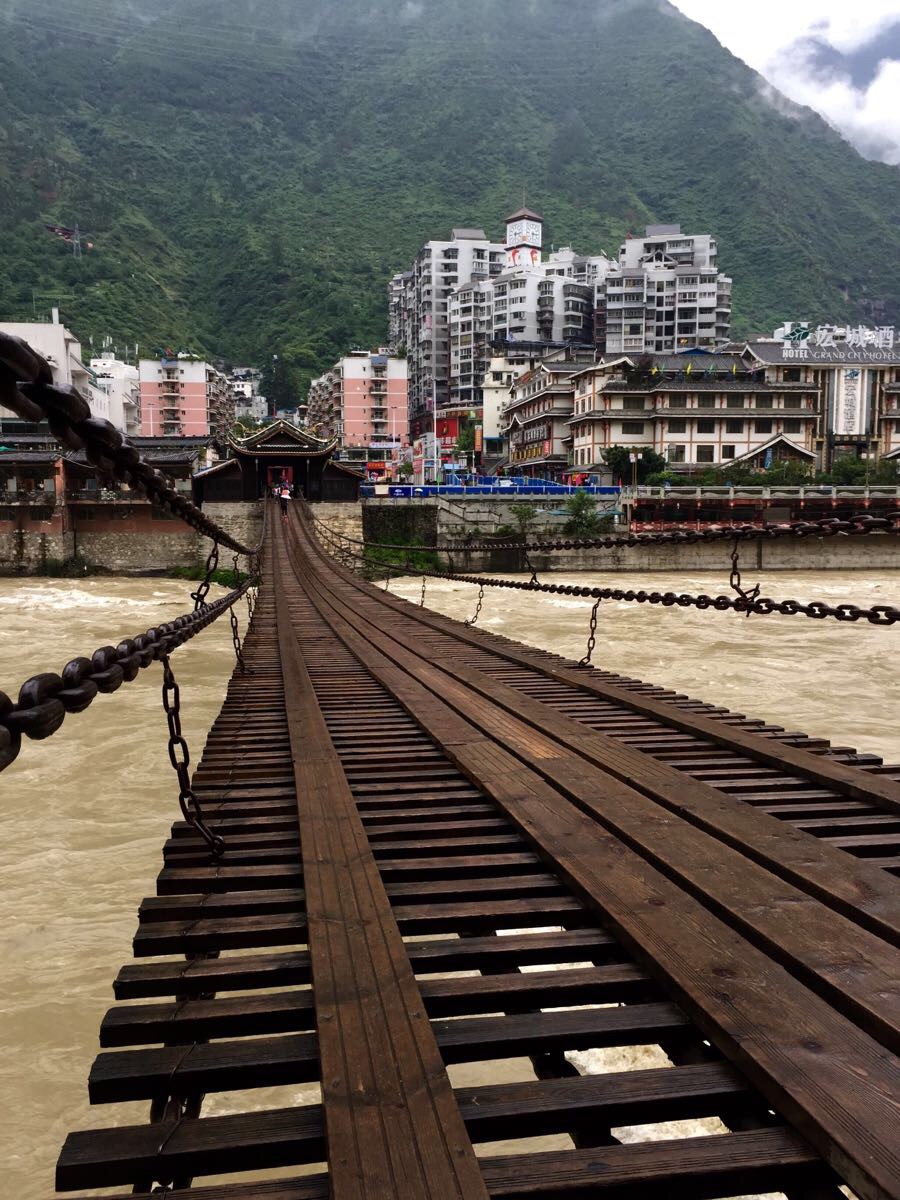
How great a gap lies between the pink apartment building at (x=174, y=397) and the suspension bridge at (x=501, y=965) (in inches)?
2270

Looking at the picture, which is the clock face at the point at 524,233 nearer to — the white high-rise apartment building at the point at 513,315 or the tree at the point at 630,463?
the white high-rise apartment building at the point at 513,315

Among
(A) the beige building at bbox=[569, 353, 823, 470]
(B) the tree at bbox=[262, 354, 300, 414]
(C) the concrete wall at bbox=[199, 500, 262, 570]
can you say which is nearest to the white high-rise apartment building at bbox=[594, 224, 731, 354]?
(A) the beige building at bbox=[569, 353, 823, 470]

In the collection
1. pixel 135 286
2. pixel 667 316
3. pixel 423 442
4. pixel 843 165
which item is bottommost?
pixel 423 442

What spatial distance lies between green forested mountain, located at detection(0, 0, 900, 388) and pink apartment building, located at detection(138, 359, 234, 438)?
16.3 meters

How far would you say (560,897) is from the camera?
2348mm

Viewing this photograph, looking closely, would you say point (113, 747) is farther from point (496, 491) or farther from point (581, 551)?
point (496, 491)

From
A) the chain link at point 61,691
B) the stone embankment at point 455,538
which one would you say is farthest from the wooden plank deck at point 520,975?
the stone embankment at point 455,538

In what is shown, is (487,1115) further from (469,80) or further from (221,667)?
(469,80)

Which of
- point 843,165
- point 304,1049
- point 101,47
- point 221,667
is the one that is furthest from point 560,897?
point 101,47

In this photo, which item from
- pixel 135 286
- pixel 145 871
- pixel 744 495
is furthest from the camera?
pixel 135 286

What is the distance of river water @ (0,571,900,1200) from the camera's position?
14.4 feet

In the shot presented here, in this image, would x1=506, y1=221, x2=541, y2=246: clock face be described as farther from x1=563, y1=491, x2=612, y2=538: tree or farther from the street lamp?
x1=563, y1=491, x2=612, y2=538: tree

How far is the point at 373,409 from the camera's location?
198ft

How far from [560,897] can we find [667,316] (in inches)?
2829
